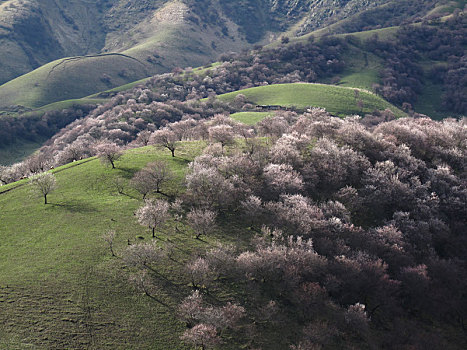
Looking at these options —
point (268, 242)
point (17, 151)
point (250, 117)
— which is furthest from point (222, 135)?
point (17, 151)

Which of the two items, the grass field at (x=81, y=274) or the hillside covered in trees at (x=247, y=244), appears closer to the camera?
the grass field at (x=81, y=274)

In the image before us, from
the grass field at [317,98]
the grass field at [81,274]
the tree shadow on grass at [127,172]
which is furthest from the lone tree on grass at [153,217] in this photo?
the grass field at [317,98]

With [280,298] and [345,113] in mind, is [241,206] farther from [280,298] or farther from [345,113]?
[345,113]

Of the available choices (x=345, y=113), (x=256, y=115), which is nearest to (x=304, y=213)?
(x=256, y=115)

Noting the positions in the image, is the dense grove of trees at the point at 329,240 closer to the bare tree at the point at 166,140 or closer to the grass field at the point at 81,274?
the grass field at the point at 81,274

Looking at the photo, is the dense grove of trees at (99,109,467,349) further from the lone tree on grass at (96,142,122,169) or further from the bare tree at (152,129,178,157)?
the lone tree on grass at (96,142,122,169)

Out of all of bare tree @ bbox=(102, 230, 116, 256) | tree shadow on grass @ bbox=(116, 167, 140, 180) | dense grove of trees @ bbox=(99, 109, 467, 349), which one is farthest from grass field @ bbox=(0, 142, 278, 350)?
tree shadow on grass @ bbox=(116, 167, 140, 180)
